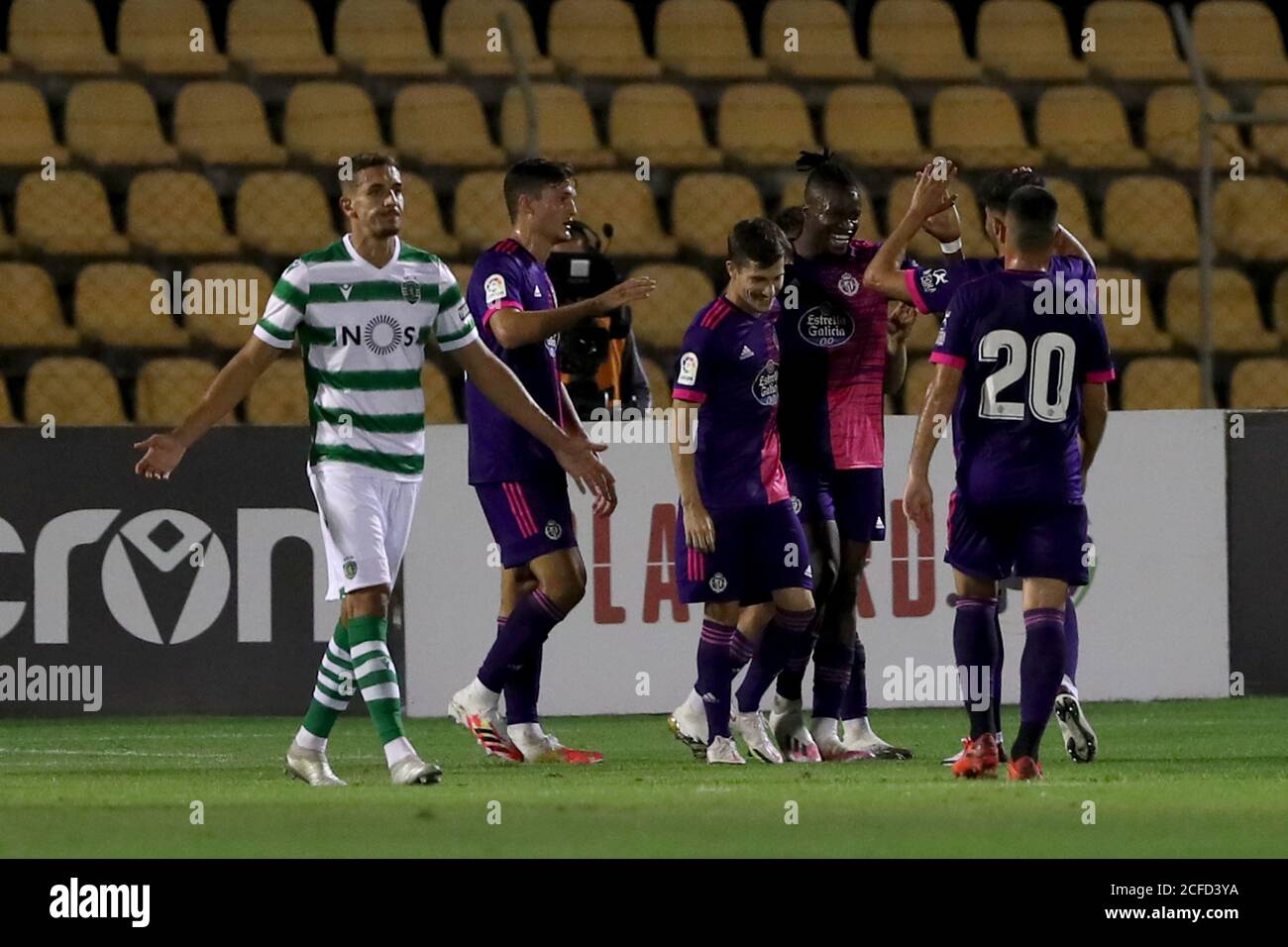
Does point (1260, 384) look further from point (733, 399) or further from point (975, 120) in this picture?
point (733, 399)

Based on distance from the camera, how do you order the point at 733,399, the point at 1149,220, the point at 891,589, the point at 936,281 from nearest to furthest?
the point at 936,281
the point at 733,399
the point at 891,589
the point at 1149,220

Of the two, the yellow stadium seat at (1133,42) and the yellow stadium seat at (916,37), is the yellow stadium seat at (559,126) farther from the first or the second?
the yellow stadium seat at (1133,42)

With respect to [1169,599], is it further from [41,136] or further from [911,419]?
[41,136]

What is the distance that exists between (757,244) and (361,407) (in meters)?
1.76

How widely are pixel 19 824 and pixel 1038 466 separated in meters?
3.27

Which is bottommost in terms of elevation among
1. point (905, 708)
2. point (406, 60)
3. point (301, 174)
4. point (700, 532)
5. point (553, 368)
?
point (905, 708)

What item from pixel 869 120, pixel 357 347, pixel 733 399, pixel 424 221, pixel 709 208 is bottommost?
pixel 733 399

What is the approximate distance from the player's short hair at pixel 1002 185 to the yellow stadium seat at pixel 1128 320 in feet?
18.3

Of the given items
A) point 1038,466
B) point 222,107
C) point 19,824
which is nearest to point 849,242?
point 1038,466

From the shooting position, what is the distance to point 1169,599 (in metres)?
11.7

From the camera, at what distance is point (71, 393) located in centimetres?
1262

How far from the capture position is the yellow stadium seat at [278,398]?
502 inches

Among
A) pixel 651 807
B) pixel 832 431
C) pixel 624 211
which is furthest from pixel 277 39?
pixel 651 807
